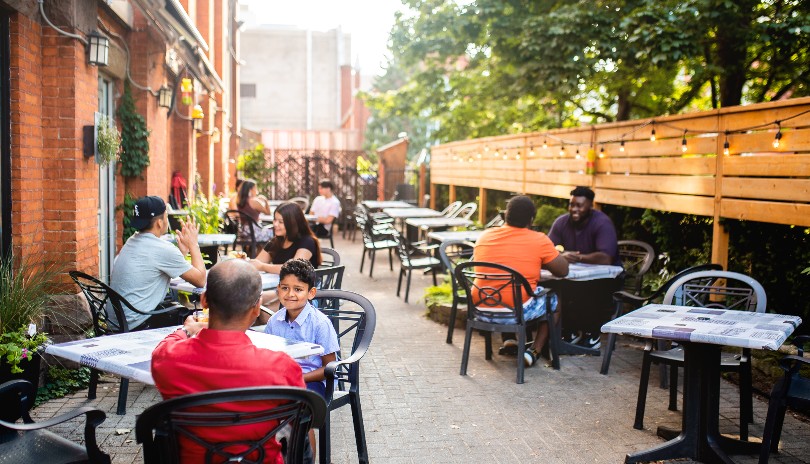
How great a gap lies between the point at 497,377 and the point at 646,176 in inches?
134

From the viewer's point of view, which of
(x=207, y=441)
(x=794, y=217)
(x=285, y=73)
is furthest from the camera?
(x=285, y=73)

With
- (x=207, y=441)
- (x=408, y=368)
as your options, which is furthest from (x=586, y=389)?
(x=207, y=441)

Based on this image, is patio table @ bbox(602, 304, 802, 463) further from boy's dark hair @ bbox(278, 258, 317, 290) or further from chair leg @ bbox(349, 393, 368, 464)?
boy's dark hair @ bbox(278, 258, 317, 290)

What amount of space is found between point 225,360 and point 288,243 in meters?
3.75

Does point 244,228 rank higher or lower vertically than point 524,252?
lower

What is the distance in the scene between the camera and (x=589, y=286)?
299 inches

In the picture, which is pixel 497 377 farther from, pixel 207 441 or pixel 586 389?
pixel 207 441

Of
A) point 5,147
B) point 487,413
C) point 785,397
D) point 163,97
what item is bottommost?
point 487,413

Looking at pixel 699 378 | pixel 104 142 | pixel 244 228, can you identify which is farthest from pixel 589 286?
pixel 244 228

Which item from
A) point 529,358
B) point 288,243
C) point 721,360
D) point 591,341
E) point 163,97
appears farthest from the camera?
point 163,97

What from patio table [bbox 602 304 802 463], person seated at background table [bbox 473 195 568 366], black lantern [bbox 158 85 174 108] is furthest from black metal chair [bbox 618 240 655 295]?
black lantern [bbox 158 85 174 108]

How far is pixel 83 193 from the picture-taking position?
6773 millimetres

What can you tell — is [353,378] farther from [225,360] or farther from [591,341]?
[591,341]

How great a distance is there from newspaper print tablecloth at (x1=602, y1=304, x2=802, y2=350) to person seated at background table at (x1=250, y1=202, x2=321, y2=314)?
2659 millimetres
